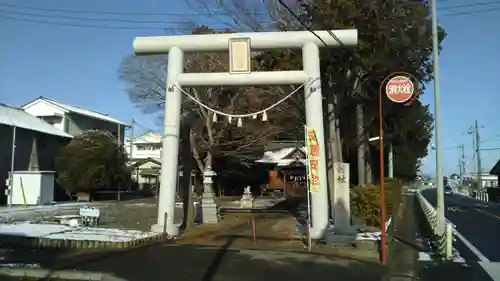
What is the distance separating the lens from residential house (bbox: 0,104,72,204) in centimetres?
3409

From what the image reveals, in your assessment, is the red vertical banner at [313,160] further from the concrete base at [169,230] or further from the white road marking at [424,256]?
the concrete base at [169,230]

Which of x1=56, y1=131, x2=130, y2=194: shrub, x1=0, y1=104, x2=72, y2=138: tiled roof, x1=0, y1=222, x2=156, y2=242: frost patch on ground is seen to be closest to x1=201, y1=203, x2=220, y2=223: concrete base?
x1=0, y1=222, x2=156, y2=242: frost patch on ground

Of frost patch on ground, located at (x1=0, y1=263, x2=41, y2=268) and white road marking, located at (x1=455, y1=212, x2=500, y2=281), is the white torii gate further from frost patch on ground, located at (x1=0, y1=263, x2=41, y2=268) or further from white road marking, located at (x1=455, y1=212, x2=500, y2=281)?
frost patch on ground, located at (x1=0, y1=263, x2=41, y2=268)

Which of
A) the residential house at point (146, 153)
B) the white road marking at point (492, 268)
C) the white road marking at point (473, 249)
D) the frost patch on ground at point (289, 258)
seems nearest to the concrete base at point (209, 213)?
the frost patch on ground at point (289, 258)

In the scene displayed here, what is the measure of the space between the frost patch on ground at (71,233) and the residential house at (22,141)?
17174mm

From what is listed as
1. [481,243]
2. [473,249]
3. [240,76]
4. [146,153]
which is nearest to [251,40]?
[240,76]

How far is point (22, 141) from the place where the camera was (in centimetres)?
3675

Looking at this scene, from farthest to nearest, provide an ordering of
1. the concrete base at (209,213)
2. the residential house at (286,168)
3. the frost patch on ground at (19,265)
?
the residential house at (286,168) → the concrete base at (209,213) → the frost patch on ground at (19,265)

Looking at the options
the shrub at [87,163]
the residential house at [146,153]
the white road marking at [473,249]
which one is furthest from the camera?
the residential house at [146,153]

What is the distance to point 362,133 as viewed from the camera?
85.8 feet

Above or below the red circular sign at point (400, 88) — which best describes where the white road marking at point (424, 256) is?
below

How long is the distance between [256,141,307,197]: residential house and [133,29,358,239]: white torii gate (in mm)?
19655

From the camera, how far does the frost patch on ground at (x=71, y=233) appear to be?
14.0 m

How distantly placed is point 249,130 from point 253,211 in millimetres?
8020
